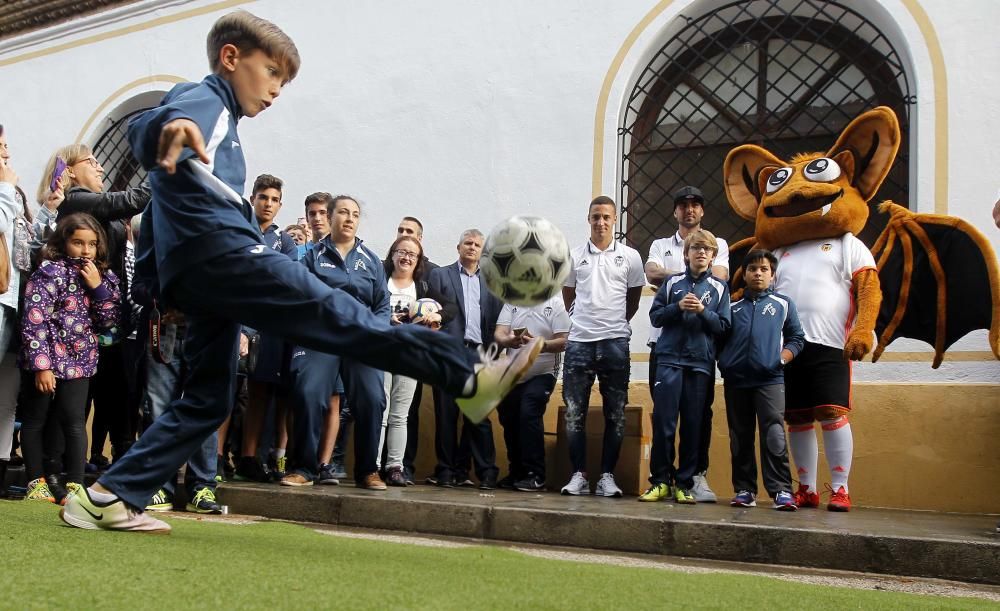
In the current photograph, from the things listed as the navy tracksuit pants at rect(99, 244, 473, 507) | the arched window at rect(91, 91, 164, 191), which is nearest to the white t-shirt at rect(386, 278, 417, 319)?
the navy tracksuit pants at rect(99, 244, 473, 507)

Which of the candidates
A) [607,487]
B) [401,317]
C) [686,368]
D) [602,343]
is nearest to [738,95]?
[602,343]

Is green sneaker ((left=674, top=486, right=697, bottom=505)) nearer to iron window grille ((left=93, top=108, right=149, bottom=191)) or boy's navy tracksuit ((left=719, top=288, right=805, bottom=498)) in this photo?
boy's navy tracksuit ((left=719, top=288, right=805, bottom=498))

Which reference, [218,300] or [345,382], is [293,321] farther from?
[345,382]

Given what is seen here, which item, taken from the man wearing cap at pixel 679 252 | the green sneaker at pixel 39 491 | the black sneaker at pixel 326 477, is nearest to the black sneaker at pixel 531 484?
the man wearing cap at pixel 679 252

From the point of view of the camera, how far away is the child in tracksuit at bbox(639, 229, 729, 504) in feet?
21.8

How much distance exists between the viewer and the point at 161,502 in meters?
5.53

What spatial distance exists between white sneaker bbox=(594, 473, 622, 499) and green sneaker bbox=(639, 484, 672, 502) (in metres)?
0.31

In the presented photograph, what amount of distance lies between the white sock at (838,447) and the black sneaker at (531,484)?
2.10m

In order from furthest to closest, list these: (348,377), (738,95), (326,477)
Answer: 1. (738,95)
2. (326,477)
3. (348,377)

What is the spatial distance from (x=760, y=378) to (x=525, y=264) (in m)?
2.68

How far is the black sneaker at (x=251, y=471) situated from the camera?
6992mm

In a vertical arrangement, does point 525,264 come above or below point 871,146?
below

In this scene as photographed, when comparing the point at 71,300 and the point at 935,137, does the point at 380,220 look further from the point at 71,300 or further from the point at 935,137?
the point at 935,137

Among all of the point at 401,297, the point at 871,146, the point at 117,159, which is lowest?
the point at 401,297
